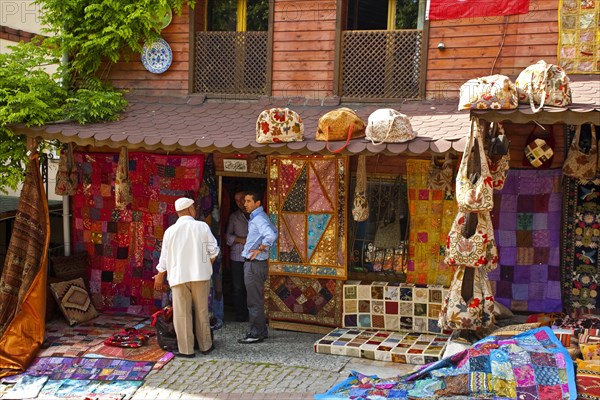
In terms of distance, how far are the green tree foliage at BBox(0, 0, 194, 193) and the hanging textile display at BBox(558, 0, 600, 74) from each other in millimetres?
5006

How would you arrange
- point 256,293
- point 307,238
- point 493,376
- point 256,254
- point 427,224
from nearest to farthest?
1. point 493,376
2. point 256,254
3. point 256,293
4. point 427,224
5. point 307,238

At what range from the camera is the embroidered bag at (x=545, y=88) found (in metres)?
7.21

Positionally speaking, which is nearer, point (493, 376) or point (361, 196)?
point (493, 376)

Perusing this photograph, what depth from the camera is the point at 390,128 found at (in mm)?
7973

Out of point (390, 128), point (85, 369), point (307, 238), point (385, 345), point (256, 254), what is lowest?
point (85, 369)

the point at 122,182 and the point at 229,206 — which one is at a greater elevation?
the point at 122,182

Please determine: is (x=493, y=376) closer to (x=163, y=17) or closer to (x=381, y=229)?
(x=381, y=229)

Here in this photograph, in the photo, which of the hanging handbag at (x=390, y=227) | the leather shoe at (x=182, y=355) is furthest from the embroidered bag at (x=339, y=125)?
the leather shoe at (x=182, y=355)

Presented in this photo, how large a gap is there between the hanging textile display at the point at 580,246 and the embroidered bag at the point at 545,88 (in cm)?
187

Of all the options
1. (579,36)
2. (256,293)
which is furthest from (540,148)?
(256,293)

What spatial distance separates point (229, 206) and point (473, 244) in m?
4.20

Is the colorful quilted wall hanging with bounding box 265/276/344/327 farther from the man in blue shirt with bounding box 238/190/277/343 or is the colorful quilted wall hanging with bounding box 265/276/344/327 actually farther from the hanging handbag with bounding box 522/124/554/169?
the hanging handbag with bounding box 522/124/554/169

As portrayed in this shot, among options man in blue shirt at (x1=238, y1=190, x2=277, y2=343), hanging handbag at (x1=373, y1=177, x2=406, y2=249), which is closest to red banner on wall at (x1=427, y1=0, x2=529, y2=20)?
hanging handbag at (x1=373, y1=177, x2=406, y2=249)

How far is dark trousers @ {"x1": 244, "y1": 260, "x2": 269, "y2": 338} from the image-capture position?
362 inches
